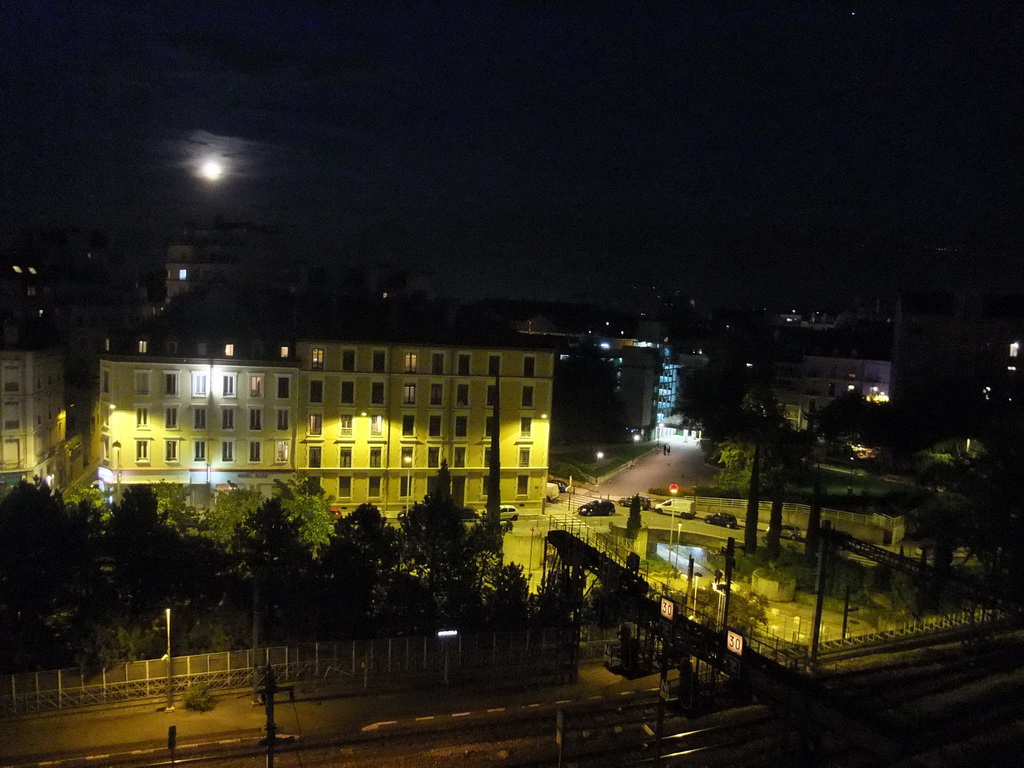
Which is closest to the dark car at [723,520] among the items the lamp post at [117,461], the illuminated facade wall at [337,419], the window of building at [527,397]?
the illuminated facade wall at [337,419]

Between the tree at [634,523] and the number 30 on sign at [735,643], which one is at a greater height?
the number 30 on sign at [735,643]

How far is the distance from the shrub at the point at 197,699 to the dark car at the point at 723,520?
2180 centimetres

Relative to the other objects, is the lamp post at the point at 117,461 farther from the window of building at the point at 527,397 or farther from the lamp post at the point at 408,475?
the window of building at the point at 527,397

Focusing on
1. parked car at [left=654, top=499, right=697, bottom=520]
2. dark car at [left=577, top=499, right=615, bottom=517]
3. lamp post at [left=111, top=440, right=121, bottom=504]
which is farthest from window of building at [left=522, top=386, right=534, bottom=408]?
lamp post at [left=111, top=440, right=121, bottom=504]

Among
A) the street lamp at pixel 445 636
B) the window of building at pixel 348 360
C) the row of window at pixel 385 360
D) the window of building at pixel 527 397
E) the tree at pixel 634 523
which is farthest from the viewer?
the window of building at pixel 527 397


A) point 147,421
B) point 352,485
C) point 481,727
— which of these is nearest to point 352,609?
point 481,727

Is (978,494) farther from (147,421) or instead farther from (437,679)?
(147,421)

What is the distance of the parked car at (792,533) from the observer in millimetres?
30931

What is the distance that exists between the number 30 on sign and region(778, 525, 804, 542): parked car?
60.6 ft

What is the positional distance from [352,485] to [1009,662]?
73.0 ft

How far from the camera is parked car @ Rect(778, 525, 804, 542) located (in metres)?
30.9

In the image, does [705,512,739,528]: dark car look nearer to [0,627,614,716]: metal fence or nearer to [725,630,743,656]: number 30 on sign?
[0,627,614,716]: metal fence

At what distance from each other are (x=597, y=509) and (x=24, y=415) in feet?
73.4

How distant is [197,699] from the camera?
15.7 metres
